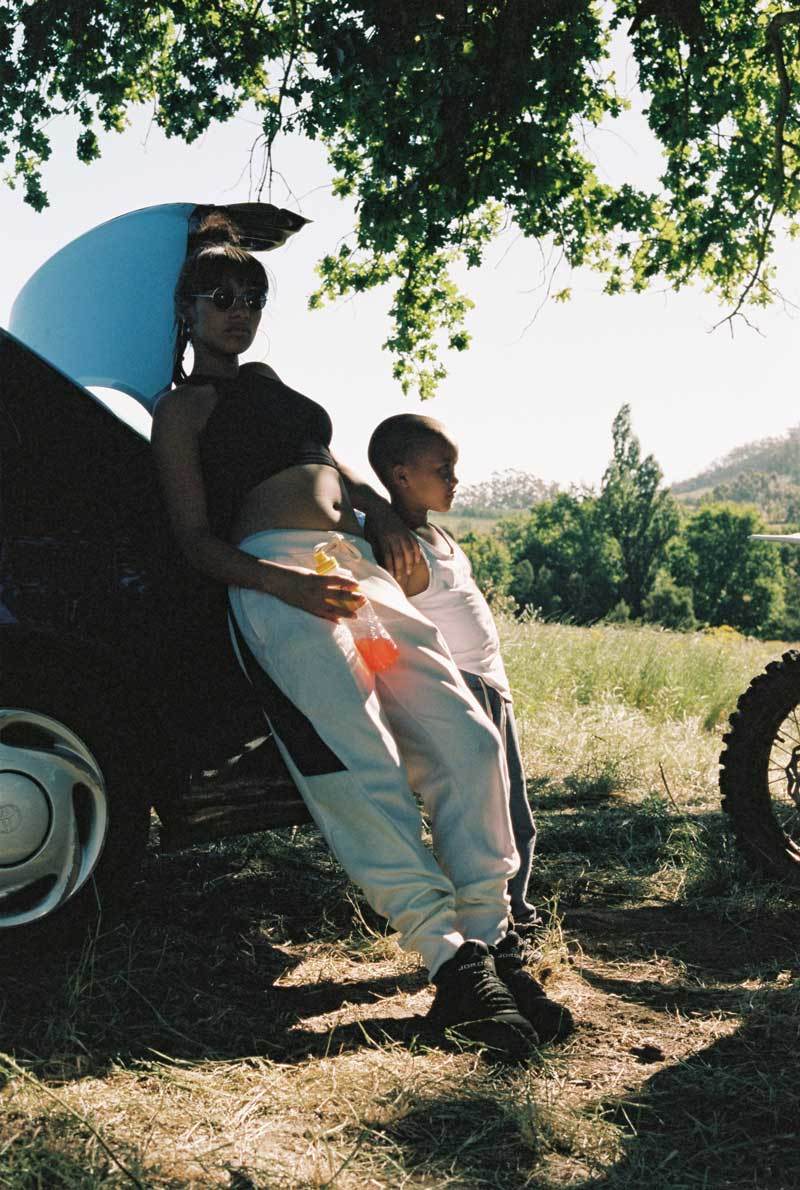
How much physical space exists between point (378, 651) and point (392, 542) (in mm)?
419

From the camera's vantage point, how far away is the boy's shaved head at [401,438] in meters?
3.24

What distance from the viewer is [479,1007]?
266 cm

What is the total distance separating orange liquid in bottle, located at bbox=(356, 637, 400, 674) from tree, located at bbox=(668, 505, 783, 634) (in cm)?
8521

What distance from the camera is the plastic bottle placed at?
2900mm

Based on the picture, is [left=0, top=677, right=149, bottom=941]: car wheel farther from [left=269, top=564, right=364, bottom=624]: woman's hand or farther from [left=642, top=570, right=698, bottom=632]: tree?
[left=642, top=570, right=698, bottom=632]: tree

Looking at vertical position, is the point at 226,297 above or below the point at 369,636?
above

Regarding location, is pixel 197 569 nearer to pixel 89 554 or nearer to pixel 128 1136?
pixel 89 554

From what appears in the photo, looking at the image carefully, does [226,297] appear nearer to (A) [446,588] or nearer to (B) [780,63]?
(A) [446,588]

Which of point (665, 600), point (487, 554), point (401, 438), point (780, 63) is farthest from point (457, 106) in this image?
point (487, 554)

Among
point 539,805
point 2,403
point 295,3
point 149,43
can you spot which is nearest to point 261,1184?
point 2,403

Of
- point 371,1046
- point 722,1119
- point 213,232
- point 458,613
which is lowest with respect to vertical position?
point 722,1119

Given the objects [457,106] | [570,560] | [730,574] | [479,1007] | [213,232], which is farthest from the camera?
[570,560]

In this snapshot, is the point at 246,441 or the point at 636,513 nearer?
the point at 246,441

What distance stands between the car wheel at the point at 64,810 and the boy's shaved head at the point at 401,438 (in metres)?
1.01
